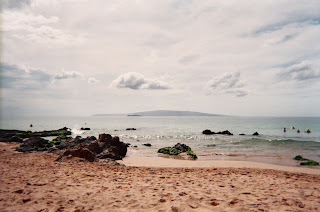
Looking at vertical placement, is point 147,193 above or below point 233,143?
above

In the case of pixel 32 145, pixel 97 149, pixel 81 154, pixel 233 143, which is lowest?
pixel 233 143

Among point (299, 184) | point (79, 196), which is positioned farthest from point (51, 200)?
point (299, 184)

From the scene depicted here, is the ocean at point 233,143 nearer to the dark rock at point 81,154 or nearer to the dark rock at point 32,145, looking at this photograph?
the dark rock at point 81,154

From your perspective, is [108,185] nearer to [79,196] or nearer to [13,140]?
[79,196]

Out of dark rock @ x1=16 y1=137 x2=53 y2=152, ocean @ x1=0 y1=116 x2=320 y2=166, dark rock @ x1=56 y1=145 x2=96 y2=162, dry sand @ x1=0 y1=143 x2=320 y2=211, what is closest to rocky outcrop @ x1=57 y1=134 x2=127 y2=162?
dark rock @ x1=56 y1=145 x2=96 y2=162

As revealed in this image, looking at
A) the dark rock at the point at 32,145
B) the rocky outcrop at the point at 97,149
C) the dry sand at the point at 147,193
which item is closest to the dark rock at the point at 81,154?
the rocky outcrop at the point at 97,149

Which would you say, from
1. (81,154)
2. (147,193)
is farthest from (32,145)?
(147,193)

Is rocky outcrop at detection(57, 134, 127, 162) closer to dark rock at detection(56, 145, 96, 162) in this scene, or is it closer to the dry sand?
dark rock at detection(56, 145, 96, 162)

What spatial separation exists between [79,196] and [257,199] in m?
6.21

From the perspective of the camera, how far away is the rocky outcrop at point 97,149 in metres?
14.1

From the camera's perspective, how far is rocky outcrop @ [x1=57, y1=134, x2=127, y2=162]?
46.1 feet

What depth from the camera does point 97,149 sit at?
57.3 ft

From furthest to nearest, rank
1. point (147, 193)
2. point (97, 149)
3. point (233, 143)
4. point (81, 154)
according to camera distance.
Answer: point (233, 143) → point (97, 149) → point (81, 154) → point (147, 193)

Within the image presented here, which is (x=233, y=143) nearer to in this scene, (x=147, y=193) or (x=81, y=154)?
(x=81, y=154)
